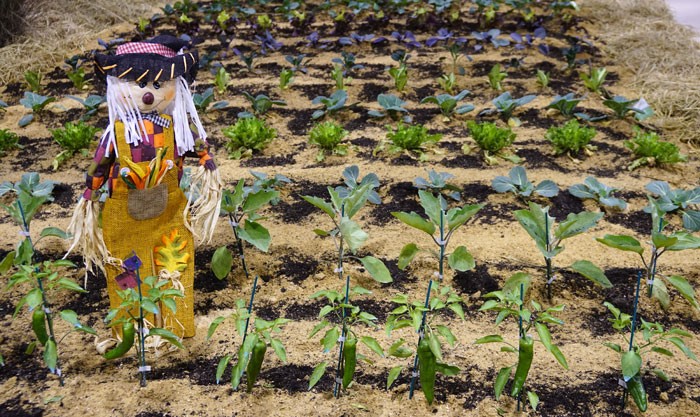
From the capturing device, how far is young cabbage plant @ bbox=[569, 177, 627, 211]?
10.8 ft

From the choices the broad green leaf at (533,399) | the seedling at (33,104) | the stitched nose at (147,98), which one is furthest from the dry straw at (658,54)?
the seedling at (33,104)

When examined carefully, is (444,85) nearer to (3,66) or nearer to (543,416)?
(543,416)

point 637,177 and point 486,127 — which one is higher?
point 486,127

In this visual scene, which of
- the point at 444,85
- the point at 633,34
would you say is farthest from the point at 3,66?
the point at 633,34

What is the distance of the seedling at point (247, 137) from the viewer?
12.8 feet

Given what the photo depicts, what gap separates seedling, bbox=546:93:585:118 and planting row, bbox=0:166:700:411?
109 cm

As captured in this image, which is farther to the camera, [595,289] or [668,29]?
[668,29]

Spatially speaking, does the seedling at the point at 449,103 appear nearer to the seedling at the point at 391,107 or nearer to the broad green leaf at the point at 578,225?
the seedling at the point at 391,107

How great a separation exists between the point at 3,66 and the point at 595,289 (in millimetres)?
5051

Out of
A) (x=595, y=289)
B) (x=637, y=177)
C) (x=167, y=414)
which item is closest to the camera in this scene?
(x=167, y=414)

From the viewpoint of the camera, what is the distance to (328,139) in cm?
384

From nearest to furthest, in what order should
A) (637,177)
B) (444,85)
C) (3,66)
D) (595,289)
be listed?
1. (595,289)
2. (637,177)
3. (444,85)
4. (3,66)

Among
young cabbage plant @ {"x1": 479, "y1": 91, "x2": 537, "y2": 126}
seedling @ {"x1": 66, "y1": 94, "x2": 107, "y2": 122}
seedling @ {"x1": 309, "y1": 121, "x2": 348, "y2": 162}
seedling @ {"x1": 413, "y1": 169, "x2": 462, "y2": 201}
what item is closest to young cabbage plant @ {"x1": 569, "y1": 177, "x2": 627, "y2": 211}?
seedling @ {"x1": 413, "y1": 169, "x2": 462, "y2": 201}

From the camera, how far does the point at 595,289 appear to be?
275cm
